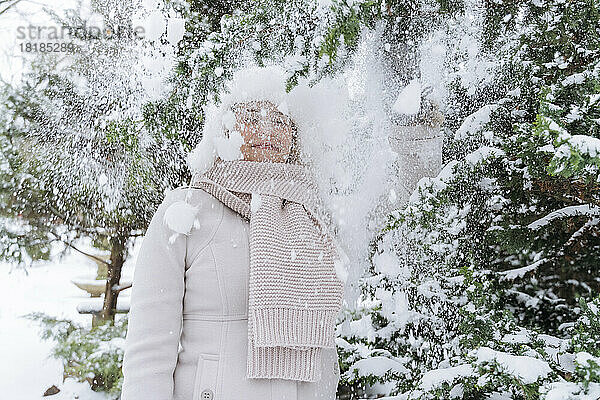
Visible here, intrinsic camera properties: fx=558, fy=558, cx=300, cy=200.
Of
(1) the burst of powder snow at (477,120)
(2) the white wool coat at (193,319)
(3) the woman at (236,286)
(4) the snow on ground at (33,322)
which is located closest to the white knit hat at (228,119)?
(3) the woman at (236,286)

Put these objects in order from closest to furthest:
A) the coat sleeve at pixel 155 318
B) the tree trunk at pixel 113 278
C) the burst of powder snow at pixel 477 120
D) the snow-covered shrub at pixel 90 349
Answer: the coat sleeve at pixel 155 318
the burst of powder snow at pixel 477 120
the snow-covered shrub at pixel 90 349
the tree trunk at pixel 113 278

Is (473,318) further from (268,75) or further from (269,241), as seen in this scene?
(268,75)

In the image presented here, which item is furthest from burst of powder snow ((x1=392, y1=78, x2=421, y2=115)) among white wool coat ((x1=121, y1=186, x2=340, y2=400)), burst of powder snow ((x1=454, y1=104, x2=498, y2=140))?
white wool coat ((x1=121, y1=186, x2=340, y2=400))

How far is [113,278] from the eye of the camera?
2.38 metres

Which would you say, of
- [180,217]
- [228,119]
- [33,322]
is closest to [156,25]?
[228,119]

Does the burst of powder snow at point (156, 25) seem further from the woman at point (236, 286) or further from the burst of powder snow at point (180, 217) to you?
the burst of powder snow at point (180, 217)

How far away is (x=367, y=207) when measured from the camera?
1270 millimetres

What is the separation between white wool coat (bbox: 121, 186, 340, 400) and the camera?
0.94 m

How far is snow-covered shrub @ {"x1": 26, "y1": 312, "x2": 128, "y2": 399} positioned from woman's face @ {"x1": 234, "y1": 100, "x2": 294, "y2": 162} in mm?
1345

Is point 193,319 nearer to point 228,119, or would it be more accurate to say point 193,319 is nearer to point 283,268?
point 283,268

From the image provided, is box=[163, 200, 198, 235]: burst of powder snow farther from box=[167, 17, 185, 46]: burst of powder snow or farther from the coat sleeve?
box=[167, 17, 185, 46]: burst of powder snow

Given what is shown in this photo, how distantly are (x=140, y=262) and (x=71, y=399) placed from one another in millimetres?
1634

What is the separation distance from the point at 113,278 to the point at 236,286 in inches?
61.0

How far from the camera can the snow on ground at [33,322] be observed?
2386 millimetres
